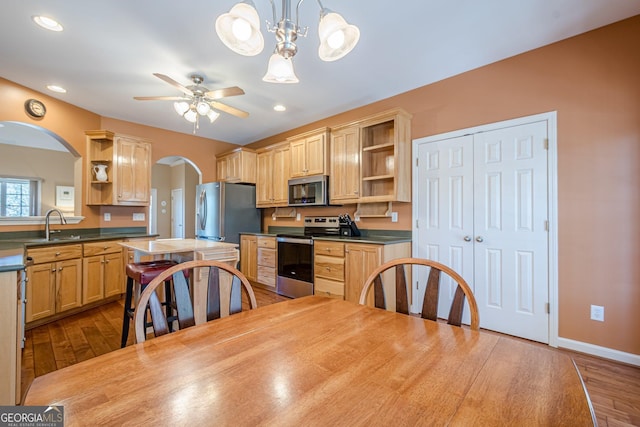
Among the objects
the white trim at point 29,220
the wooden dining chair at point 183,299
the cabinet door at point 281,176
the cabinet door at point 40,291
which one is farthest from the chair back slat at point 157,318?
the white trim at point 29,220

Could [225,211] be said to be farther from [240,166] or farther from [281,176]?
[281,176]

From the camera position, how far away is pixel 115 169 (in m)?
3.96

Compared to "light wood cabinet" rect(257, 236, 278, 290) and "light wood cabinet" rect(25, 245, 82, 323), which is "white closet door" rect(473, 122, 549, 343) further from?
"light wood cabinet" rect(25, 245, 82, 323)

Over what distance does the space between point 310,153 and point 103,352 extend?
124 inches

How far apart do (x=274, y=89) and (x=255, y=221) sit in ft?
8.18

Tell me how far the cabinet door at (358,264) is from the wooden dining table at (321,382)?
2.05m

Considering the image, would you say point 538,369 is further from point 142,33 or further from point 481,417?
point 142,33

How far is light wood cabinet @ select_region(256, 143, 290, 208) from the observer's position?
179 inches

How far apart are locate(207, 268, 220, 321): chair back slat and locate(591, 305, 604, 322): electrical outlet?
286 cm

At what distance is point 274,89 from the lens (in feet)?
11.1

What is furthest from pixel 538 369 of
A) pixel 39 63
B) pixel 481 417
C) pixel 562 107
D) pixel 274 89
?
pixel 39 63

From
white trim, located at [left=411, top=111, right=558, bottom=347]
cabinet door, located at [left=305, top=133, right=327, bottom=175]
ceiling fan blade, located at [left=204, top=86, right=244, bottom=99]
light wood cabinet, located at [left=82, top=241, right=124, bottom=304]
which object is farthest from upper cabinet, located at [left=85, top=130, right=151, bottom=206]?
white trim, located at [left=411, top=111, right=558, bottom=347]

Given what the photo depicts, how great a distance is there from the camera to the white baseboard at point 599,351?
84.1 inches

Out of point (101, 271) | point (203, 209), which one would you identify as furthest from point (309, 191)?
point (101, 271)
